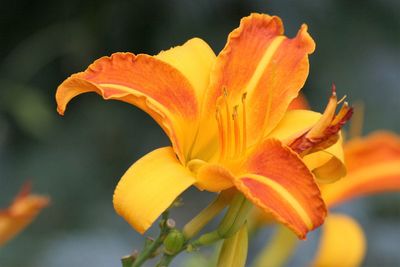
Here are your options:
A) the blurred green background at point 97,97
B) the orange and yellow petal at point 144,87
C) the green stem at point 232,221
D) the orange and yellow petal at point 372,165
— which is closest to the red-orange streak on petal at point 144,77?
the orange and yellow petal at point 144,87

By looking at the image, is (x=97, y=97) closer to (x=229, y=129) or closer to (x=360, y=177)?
(x=360, y=177)

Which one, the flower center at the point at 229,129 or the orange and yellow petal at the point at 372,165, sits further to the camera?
the orange and yellow petal at the point at 372,165

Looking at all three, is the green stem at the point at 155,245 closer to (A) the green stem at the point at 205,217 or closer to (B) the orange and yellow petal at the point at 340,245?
(A) the green stem at the point at 205,217

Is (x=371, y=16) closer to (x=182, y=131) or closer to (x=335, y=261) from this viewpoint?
(x=335, y=261)

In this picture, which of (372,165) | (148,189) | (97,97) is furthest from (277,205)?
(97,97)

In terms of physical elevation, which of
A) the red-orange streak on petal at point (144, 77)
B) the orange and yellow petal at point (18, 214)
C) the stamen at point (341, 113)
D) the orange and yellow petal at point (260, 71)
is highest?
the red-orange streak on petal at point (144, 77)

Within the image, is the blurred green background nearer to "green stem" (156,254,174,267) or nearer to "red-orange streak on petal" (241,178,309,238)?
"green stem" (156,254,174,267)

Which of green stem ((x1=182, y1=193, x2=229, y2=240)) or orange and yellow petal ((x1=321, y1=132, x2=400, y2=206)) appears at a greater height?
green stem ((x1=182, y1=193, x2=229, y2=240))

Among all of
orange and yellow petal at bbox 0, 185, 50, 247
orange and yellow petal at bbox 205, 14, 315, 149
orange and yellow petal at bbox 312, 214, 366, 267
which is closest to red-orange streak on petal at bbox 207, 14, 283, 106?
orange and yellow petal at bbox 205, 14, 315, 149
